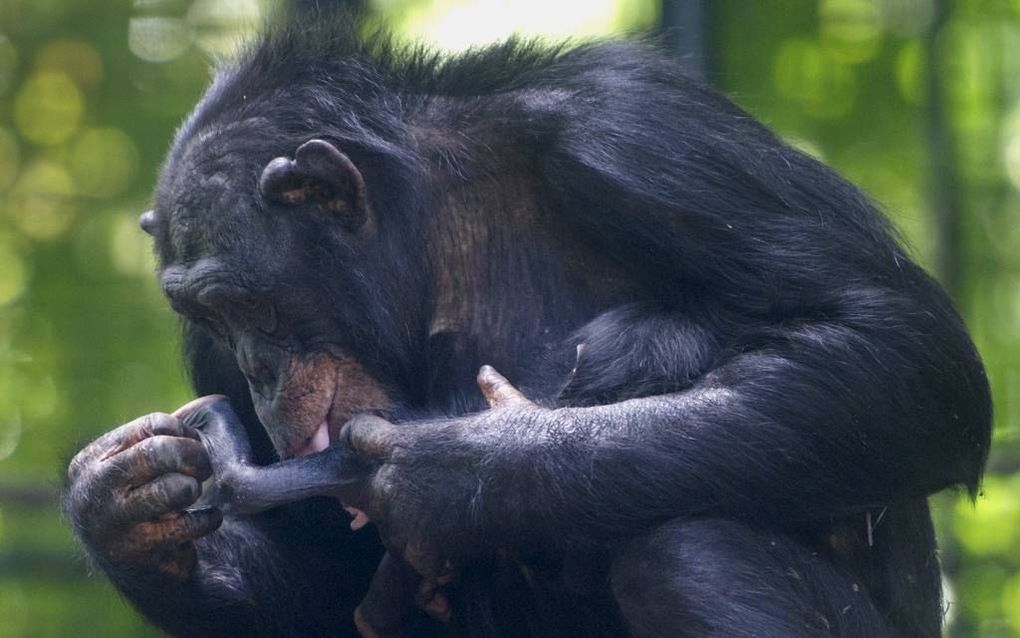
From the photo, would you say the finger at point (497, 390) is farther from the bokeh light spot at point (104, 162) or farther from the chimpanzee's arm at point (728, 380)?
the bokeh light spot at point (104, 162)

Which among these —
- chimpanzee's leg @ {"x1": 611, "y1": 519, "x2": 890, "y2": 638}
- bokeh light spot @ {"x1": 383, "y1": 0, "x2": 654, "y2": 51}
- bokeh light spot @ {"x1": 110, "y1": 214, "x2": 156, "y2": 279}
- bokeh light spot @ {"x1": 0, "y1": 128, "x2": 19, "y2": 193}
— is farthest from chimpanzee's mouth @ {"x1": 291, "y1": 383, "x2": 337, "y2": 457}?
bokeh light spot @ {"x1": 0, "y1": 128, "x2": 19, "y2": 193}

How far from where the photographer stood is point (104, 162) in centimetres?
723

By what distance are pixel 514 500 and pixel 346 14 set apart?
5.76 ft

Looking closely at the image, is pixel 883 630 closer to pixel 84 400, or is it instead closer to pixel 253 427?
pixel 253 427

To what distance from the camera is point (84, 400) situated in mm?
7020

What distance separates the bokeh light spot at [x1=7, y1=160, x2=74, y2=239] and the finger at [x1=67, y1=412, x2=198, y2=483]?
144 inches

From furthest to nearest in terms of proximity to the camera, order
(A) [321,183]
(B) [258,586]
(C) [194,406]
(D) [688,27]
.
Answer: (D) [688,27]
(B) [258,586]
(C) [194,406]
(A) [321,183]

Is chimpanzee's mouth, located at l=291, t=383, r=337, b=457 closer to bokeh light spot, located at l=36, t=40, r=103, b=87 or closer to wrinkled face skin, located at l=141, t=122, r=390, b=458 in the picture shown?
wrinkled face skin, located at l=141, t=122, r=390, b=458

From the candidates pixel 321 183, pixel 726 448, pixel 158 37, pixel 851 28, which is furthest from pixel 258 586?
pixel 851 28

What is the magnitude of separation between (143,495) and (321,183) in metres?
0.91

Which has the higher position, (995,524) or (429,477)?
(429,477)

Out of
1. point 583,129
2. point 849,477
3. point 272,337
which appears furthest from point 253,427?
point 849,477

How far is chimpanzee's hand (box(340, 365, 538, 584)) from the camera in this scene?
135 inches

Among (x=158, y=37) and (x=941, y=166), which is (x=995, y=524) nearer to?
(x=941, y=166)
